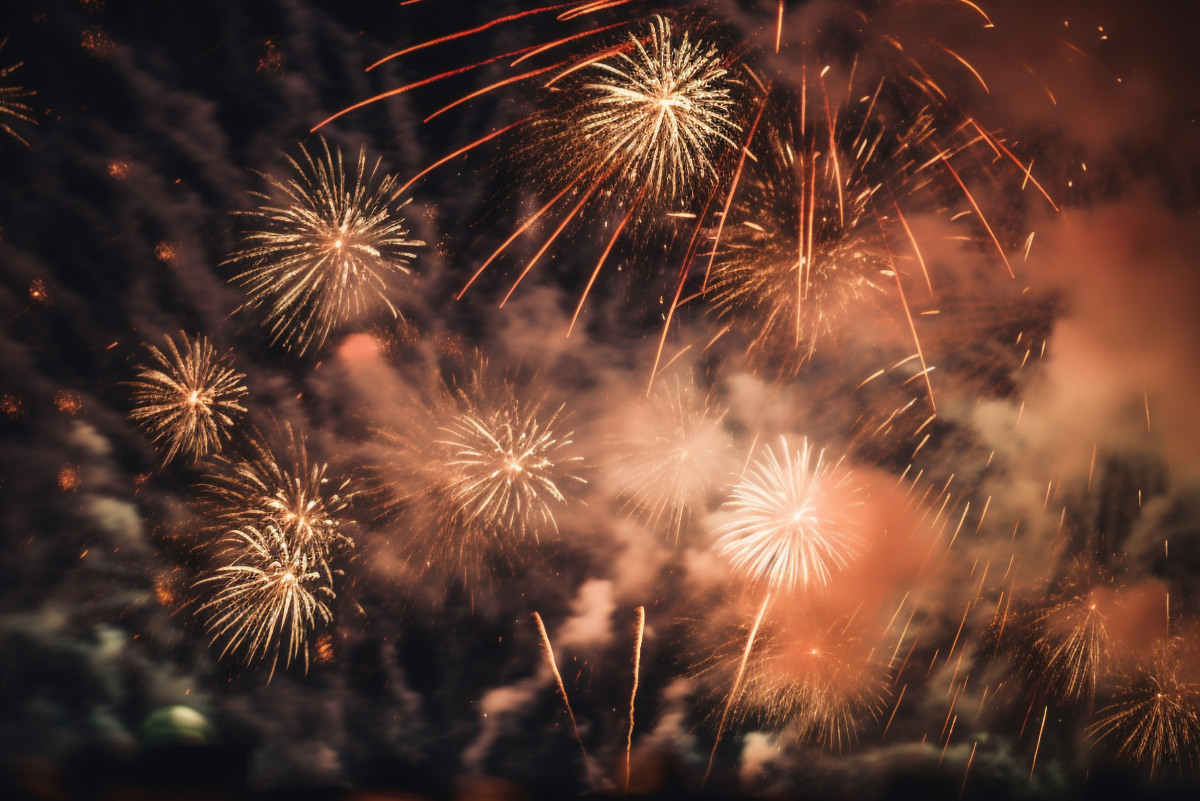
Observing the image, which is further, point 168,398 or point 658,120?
point 168,398

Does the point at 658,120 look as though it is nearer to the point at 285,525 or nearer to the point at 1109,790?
the point at 285,525

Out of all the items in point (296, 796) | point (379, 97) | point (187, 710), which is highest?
point (379, 97)

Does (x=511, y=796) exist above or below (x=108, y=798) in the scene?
below

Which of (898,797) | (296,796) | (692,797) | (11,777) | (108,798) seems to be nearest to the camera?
(11,777)

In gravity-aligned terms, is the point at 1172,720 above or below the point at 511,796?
above

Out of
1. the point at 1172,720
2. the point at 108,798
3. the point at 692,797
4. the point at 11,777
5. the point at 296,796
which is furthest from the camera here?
the point at 692,797

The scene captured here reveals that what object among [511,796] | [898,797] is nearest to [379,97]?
[511,796]

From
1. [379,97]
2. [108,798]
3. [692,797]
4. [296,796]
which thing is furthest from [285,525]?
[692,797]

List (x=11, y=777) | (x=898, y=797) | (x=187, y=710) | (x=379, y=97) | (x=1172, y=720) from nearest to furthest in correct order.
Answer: (x=379, y=97), (x=1172, y=720), (x=11, y=777), (x=187, y=710), (x=898, y=797)

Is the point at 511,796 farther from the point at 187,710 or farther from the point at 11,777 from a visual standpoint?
the point at 11,777
